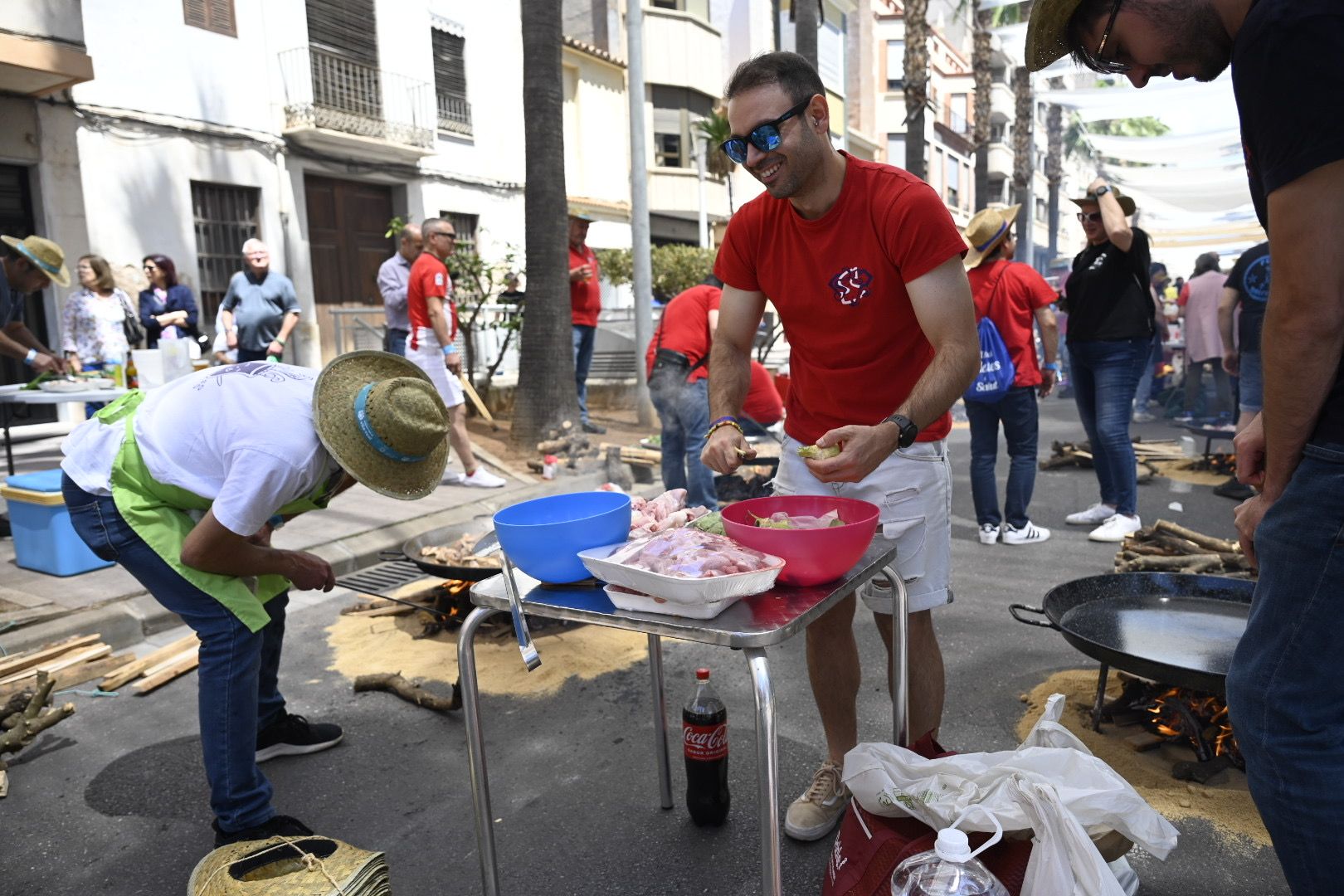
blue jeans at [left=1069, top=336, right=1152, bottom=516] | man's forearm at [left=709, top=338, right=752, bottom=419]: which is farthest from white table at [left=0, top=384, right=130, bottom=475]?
blue jeans at [left=1069, top=336, right=1152, bottom=516]

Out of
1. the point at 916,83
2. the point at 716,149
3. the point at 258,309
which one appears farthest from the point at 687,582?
the point at 716,149

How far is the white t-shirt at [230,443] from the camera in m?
2.53

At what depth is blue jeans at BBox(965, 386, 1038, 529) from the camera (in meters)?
6.29

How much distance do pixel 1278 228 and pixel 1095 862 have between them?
4.22 ft

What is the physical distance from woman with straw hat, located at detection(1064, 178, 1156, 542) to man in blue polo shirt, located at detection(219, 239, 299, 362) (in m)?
6.59

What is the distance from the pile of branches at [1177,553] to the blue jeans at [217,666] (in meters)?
4.65

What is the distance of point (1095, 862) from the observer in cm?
190

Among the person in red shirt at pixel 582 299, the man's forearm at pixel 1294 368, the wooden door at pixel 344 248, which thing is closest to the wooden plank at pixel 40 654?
the man's forearm at pixel 1294 368

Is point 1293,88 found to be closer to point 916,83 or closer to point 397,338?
point 397,338

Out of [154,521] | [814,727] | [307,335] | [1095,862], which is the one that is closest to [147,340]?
[307,335]

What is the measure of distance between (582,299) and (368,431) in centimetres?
823

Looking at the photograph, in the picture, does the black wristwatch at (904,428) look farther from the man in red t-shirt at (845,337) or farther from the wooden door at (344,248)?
the wooden door at (344,248)

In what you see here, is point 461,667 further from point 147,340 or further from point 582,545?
point 147,340

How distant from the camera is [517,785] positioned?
3.29 metres
